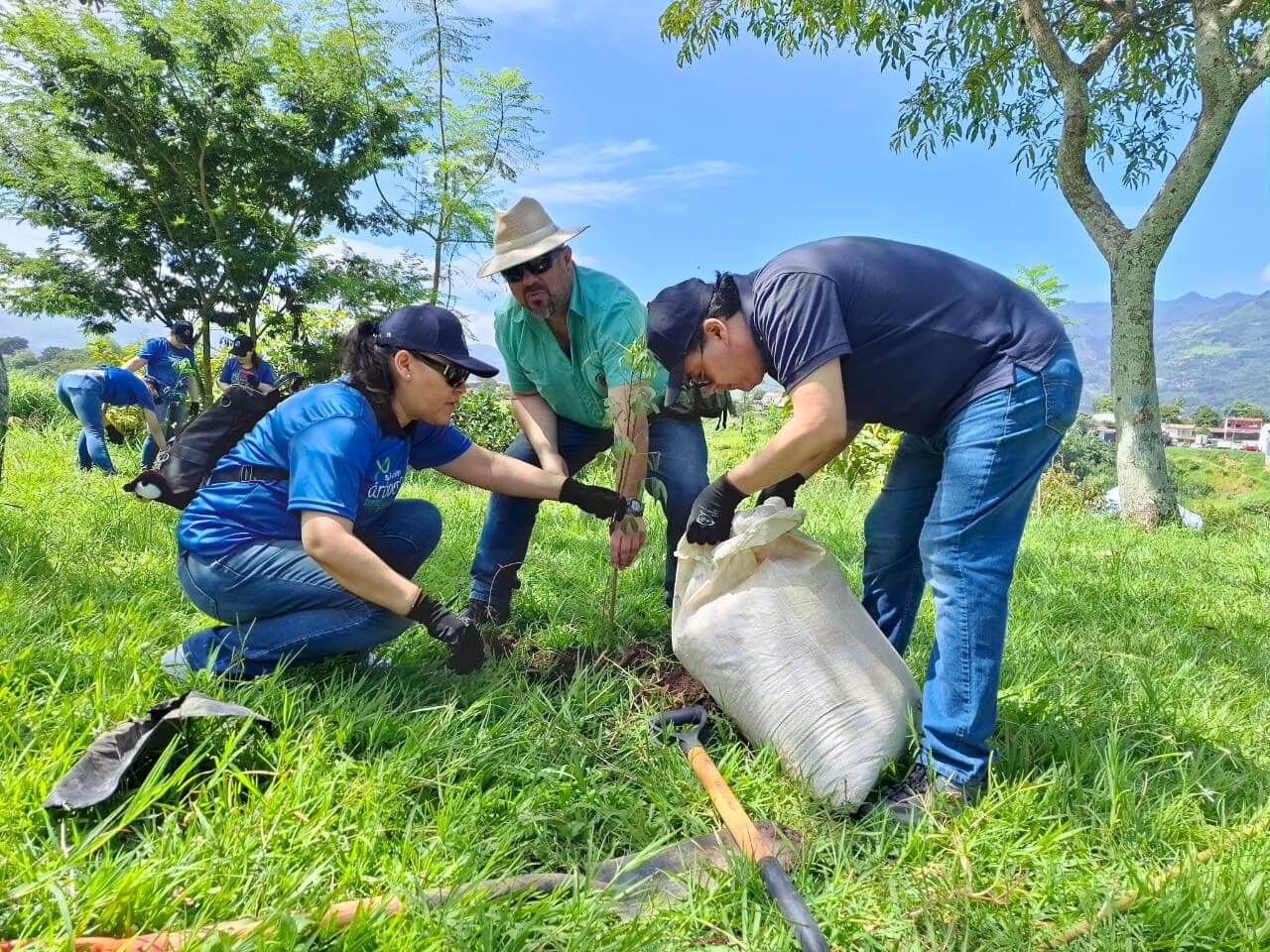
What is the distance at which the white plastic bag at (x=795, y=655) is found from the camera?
1918mm

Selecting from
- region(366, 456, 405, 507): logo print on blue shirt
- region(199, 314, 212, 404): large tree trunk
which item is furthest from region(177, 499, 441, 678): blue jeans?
region(199, 314, 212, 404): large tree trunk

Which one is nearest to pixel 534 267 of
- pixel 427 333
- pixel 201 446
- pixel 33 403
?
pixel 427 333

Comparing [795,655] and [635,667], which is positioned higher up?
[795,655]

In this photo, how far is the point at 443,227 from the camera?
12117 mm

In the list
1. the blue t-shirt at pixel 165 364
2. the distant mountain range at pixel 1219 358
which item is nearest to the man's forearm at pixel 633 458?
the blue t-shirt at pixel 165 364

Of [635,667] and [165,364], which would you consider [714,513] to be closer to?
[635,667]

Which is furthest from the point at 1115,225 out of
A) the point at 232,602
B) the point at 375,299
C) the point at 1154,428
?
the point at 375,299

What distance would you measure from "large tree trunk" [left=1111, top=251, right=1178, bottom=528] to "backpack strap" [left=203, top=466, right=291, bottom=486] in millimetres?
6986

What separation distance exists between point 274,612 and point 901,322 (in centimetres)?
194

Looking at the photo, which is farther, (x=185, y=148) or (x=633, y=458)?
(x=185, y=148)

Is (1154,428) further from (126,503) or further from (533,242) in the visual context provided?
(126,503)

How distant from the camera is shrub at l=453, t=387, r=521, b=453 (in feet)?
31.5

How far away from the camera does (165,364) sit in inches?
311

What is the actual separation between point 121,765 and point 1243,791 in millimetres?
2736
